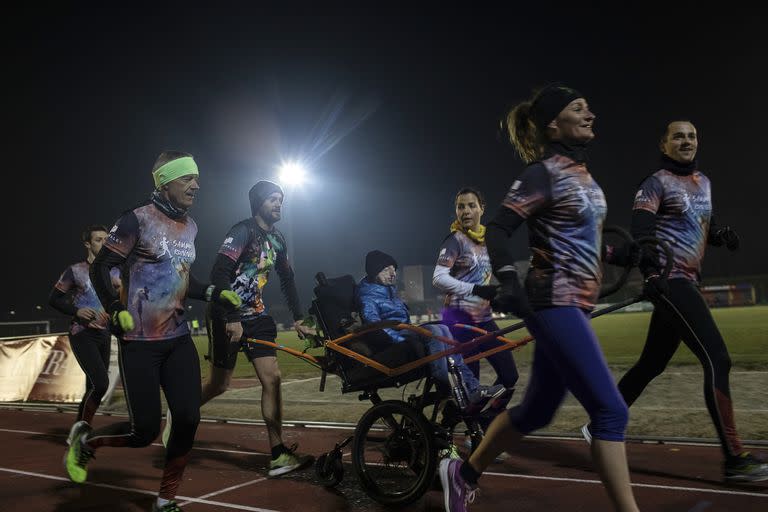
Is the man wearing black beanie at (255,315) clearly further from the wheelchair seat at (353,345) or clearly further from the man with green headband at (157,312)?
the man with green headband at (157,312)

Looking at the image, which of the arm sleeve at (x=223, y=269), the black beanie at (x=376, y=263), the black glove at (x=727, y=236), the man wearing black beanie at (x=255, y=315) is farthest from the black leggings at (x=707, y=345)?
the arm sleeve at (x=223, y=269)

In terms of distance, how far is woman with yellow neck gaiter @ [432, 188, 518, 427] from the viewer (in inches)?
213

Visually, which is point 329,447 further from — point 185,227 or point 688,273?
point 688,273

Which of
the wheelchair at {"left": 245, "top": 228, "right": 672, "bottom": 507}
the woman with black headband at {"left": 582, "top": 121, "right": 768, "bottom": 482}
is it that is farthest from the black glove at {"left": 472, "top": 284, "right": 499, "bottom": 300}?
the woman with black headband at {"left": 582, "top": 121, "right": 768, "bottom": 482}

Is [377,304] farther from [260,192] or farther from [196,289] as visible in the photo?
[260,192]

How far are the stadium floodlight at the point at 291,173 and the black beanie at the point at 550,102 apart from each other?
24.4 meters

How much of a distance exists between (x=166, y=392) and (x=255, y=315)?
163 centimetres

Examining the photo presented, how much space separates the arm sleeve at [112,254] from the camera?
4016mm

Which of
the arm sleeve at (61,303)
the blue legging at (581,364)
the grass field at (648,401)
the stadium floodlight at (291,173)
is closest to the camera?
the blue legging at (581,364)

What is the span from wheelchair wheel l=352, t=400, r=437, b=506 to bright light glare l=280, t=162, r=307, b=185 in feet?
77.6

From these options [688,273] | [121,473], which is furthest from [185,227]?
[688,273]

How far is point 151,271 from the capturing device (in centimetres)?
416

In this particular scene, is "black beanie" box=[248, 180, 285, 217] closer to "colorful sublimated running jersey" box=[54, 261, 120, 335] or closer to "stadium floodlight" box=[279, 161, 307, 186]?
"colorful sublimated running jersey" box=[54, 261, 120, 335]

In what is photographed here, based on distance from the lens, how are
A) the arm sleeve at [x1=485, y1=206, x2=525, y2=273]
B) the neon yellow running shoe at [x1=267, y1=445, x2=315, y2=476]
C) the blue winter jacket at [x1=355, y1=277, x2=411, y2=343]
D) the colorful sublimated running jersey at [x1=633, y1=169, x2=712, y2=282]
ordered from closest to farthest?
the arm sleeve at [x1=485, y1=206, x2=525, y2=273]
the colorful sublimated running jersey at [x1=633, y1=169, x2=712, y2=282]
the blue winter jacket at [x1=355, y1=277, x2=411, y2=343]
the neon yellow running shoe at [x1=267, y1=445, x2=315, y2=476]
